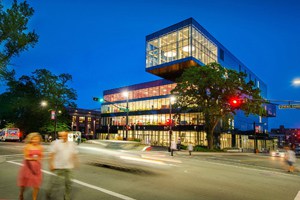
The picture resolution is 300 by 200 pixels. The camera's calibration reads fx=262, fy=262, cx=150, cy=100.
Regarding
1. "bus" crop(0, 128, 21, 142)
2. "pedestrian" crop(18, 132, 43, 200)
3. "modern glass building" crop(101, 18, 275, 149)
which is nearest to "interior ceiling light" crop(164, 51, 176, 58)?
"modern glass building" crop(101, 18, 275, 149)

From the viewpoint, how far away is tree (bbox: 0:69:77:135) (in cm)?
5516

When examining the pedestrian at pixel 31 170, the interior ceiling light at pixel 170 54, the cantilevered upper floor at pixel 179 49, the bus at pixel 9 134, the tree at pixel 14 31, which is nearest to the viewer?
the pedestrian at pixel 31 170

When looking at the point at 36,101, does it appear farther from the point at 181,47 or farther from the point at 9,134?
the point at 181,47

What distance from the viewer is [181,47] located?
51.2 m

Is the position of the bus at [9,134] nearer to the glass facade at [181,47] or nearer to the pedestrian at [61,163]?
the glass facade at [181,47]

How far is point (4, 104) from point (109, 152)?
49970 mm

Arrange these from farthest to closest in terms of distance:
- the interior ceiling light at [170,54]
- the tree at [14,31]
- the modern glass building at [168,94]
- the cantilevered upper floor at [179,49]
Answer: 1. the interior ceiling light at [170,54]
2. the modern glass building at [168,94]
3. the cantilevered upper floor at [179,49]
4. the tree at [14,31]

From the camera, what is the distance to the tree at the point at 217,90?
124 ft

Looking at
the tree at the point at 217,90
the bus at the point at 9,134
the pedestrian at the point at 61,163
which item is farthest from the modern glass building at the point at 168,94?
the pedestrian at the point at 61,163

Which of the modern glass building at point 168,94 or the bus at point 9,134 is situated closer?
the bus at point 9,134

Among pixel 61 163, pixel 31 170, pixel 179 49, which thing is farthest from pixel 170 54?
pixel 31 170

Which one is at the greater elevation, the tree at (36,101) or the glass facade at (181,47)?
the glass facade at (181,47)

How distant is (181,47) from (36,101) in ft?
106

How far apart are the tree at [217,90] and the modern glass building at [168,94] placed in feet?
22.7
